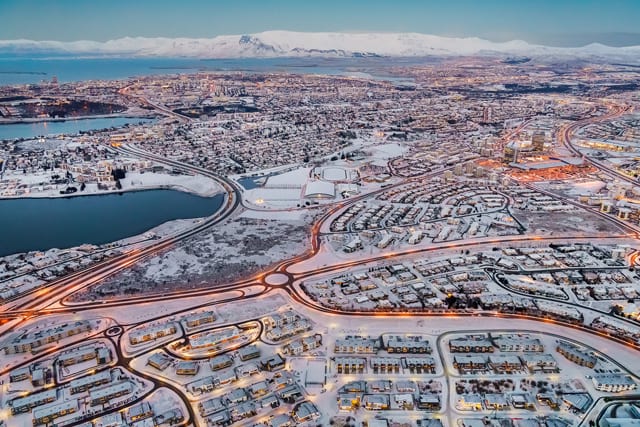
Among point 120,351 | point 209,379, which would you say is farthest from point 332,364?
point 120,351

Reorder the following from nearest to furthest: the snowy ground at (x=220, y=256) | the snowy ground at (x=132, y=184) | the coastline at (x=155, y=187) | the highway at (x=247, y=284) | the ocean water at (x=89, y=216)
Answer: the highway at (x=247, y=284)
the snowy ground at (x=220, y=256)
the ocean water at (x=89, y=216)
the coastline at (x=155, y=187)
the snowy ground at (x=132, y=184)

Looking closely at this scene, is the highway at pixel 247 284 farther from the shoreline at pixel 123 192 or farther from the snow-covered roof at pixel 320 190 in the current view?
the shoreline at pixel 123 192

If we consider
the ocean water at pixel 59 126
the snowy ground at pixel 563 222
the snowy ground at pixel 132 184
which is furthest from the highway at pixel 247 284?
the ocean water at pixel 59 126

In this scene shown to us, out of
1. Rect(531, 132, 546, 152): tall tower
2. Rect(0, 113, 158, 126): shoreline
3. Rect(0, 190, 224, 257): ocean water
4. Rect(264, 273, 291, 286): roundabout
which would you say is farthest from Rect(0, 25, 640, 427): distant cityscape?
Rect(0, 113, 158, 126): shoreline

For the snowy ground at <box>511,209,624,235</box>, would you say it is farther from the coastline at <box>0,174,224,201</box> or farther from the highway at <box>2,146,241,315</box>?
the coastline at <box>0,174,224,201</box>

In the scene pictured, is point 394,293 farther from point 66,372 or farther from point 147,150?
point 147,150

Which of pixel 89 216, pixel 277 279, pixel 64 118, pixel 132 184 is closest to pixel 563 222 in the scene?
pixel 277 279

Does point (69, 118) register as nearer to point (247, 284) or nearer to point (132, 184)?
point (132, 184)

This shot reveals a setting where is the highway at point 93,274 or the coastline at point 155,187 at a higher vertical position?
the coastline at point 155,187
